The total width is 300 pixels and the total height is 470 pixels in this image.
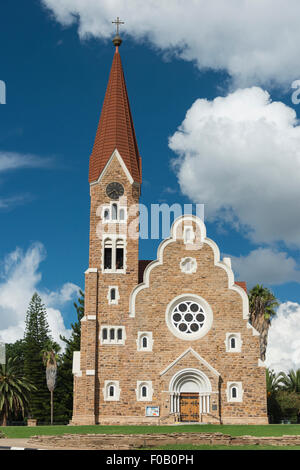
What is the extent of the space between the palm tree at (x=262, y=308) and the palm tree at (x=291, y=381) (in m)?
9.01

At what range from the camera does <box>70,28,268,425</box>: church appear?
4241cm

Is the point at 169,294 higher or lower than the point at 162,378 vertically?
higher

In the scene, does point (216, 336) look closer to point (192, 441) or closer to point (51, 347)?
point (192, 441)

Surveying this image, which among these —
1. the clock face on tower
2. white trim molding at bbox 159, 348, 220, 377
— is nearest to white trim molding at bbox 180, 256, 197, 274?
white trim molding at bbox 159, 348, 220, 377

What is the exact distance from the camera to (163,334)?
43438 millimetres

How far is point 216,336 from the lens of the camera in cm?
4350

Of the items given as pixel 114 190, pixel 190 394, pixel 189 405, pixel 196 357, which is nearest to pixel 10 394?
pixel 189 405

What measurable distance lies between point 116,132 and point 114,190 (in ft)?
17.1

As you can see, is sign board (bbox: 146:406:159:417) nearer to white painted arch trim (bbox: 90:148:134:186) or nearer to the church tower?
the church tower

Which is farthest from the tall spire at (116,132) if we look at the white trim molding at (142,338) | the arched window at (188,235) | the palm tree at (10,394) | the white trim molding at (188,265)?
the palm tree at (10,394)

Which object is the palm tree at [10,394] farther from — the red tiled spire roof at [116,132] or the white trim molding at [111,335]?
the red tiled spire roof at [116,132]
